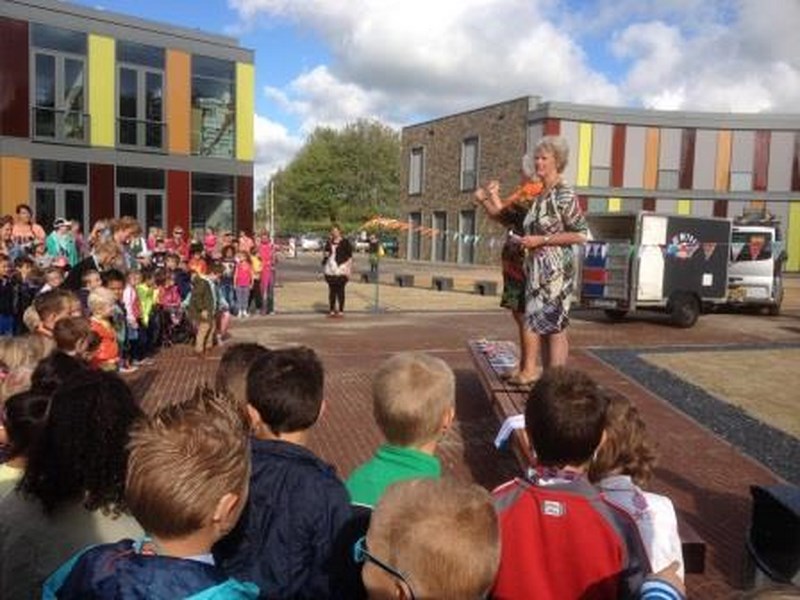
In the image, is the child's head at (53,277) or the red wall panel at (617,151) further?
the red wall panel at (617,151)

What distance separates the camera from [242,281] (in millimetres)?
16641

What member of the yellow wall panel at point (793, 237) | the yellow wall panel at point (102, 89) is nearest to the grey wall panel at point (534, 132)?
the yellow wall panel at point (793, 237)

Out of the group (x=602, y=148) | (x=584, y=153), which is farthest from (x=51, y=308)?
(x=602, y=148)

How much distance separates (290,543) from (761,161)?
41.3m

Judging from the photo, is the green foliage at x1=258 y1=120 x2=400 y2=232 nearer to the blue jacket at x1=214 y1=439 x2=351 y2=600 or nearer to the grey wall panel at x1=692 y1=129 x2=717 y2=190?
the grey wall panel at x1=692 y1=129 x2=717 y2=190

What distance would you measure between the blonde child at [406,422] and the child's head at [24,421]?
1118mm

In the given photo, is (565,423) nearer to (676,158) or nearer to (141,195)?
(141,195)

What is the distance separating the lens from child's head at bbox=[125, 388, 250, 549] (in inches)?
76.8

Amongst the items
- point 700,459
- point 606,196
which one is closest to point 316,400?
point 700,459

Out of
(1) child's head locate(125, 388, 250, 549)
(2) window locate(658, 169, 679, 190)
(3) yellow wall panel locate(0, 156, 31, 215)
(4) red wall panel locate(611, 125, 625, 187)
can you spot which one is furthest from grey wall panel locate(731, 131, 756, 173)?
(1) child's head locate(125, 388, 250, 549)

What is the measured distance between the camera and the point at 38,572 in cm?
254

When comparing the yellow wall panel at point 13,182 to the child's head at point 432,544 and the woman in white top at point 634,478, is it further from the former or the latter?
the child's head at point 432,544

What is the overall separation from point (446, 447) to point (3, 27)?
20.0m

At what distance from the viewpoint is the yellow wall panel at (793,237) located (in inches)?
1543
